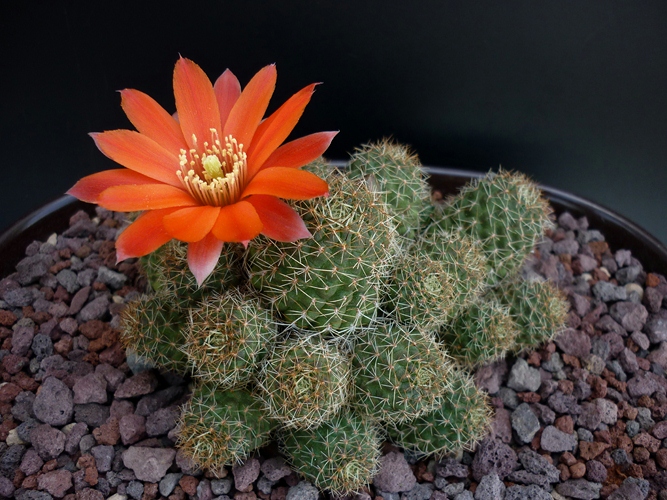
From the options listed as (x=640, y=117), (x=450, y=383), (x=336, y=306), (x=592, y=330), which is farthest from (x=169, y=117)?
(x=640, y=117)

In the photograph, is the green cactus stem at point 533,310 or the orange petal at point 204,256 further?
the green cactus stem at point 533,310

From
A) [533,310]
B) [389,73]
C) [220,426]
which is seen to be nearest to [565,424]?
[533,310]

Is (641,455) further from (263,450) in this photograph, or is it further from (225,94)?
(225,94)

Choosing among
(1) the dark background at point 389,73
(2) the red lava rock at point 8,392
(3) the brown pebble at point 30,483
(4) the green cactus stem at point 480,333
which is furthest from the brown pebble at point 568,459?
(2) the red lava rock at point 8,392

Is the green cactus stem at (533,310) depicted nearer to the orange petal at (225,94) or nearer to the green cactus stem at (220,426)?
the green cactus stem at (220,426)

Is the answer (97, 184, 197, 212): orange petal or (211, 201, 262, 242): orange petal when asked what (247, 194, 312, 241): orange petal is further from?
(97, 184, 197, 212): orange petal

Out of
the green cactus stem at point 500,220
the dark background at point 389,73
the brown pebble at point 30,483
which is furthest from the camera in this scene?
the dark background at point 389,73
